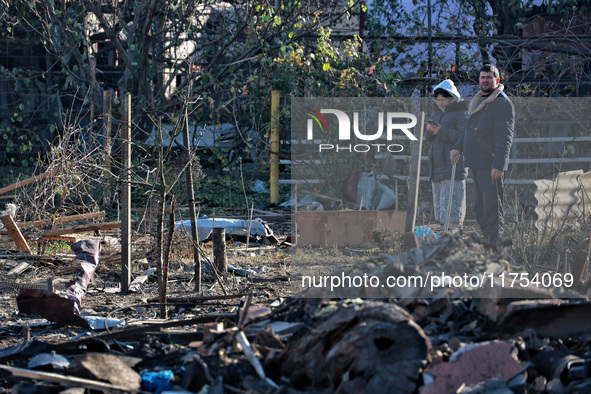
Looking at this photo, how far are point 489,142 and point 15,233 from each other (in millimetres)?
5161

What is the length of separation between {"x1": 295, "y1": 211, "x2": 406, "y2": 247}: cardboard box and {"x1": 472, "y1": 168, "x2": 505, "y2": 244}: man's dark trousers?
3.68ft

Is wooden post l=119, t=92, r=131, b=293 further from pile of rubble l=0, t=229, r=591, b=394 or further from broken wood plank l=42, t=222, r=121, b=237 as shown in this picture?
pile of rubble l=0, t=229, r=591, b=394

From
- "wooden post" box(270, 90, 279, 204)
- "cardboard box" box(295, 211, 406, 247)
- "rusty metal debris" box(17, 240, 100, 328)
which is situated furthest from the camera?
"wooden post" box(270, 90, 279, 204)

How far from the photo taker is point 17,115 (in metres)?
12.8

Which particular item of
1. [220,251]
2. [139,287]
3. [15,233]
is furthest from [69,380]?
[15,233]

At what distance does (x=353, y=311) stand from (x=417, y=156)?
2480 millimetres

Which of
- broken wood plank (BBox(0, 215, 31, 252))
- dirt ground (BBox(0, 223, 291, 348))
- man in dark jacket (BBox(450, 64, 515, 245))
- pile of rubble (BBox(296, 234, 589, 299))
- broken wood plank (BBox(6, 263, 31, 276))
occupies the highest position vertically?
man in dark jacket (BBox(450, 64, 515, 245))

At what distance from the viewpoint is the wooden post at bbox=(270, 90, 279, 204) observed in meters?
12.0

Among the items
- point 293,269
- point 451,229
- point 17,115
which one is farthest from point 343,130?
point 17,115

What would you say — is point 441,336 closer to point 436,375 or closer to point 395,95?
point 436,375

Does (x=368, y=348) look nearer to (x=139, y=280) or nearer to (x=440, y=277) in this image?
(x=440, y=277)

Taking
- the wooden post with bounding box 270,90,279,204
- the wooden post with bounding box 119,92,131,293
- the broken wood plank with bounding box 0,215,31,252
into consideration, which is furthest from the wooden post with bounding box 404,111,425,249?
the wooden post with bounding box 270,90,279,204

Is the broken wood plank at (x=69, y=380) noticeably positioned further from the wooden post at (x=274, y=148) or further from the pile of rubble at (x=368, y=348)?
the wooden post at (x=274, y=148)

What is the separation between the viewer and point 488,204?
5.67 m
